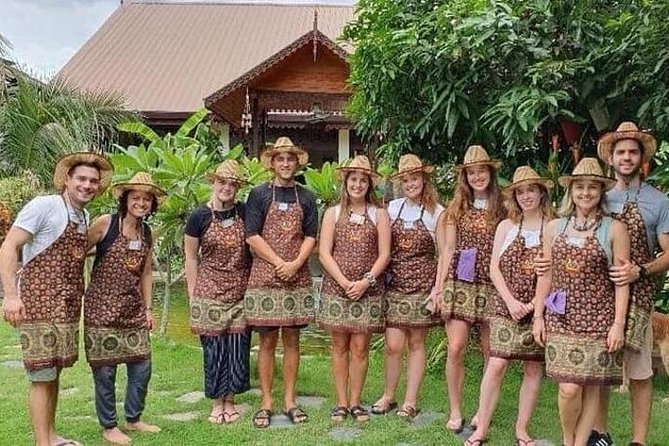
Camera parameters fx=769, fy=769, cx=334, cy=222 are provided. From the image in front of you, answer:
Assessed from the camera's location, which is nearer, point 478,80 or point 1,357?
point 478,80

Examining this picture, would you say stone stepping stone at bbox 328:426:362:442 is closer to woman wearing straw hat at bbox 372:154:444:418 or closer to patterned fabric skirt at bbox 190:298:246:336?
woman wearing straw hat at bbox 372:154:444:418

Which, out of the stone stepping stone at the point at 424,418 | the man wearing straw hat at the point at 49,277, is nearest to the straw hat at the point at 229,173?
the man wearing straw hat at the point at 49,277

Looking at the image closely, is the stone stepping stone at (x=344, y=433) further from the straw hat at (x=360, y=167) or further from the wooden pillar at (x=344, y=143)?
the wooden pillar at (x=344, y=143)

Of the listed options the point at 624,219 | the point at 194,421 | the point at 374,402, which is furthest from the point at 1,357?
the point at 624,219

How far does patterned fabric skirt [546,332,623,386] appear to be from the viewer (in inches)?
147

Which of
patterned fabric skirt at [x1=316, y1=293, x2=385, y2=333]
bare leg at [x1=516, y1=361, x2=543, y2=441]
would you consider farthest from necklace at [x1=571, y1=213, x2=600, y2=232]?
patterned fabric skirt at [x1=316, y1=293, x2=385, y2=333]

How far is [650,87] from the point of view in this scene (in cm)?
442

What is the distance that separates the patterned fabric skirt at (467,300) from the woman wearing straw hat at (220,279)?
1.24 meters

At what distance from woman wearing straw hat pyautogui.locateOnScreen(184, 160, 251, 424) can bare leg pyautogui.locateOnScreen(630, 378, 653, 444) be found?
2262 mm

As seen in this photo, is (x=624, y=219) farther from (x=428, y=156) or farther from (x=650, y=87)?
(x=428, y=156)

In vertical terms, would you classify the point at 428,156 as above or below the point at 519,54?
below

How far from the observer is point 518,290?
13.7 ft

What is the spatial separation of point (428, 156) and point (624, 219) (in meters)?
2.26

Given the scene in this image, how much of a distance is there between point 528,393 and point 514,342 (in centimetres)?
32
